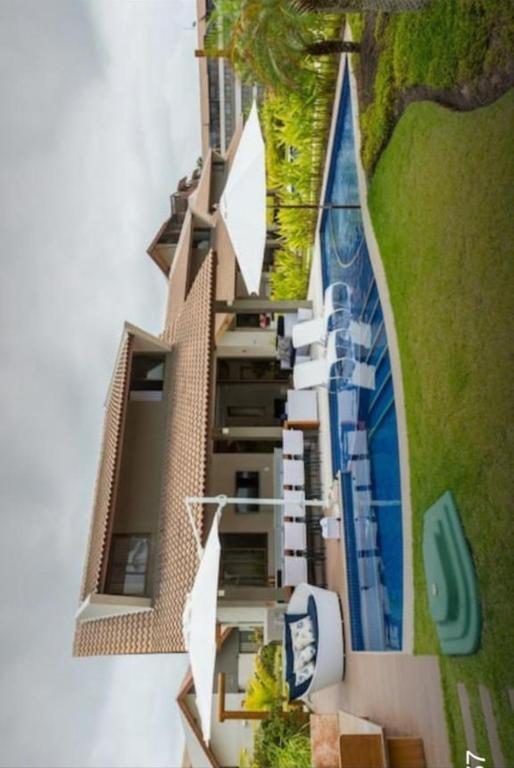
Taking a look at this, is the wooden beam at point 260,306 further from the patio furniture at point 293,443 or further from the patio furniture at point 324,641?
the patio furniture at point 324,641

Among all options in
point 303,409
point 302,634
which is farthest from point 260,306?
point 302,634

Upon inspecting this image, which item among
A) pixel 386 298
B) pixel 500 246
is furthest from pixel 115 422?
pixel 500 246

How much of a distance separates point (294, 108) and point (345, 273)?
20.8ft

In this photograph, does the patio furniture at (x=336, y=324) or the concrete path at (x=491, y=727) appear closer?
the concrete path at (x=491, y=727)

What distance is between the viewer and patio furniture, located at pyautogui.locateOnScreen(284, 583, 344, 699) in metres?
13.8

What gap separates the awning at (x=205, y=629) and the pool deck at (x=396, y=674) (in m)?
3.17

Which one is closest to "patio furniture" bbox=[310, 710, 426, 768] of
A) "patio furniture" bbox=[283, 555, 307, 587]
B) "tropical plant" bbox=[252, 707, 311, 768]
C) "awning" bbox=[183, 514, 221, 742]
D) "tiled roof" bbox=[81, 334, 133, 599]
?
"awning" bbox=[183, 514, 221, 742]

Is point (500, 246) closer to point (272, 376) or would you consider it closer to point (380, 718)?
point (380, 718)

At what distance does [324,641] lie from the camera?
13875 mm

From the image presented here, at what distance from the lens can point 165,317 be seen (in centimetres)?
2975

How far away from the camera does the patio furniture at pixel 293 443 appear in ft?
63.2

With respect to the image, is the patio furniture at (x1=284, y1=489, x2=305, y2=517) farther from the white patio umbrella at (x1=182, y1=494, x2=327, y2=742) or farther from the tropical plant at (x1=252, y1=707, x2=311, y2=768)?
the tropical plant at (x1=252, y1=707, x2=311, y2=768)

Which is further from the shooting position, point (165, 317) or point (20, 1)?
point (165, 317)

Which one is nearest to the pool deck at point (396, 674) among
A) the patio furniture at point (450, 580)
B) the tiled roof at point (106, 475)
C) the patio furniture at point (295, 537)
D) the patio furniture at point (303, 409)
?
Result: the patio furniture at point (450, 580)
